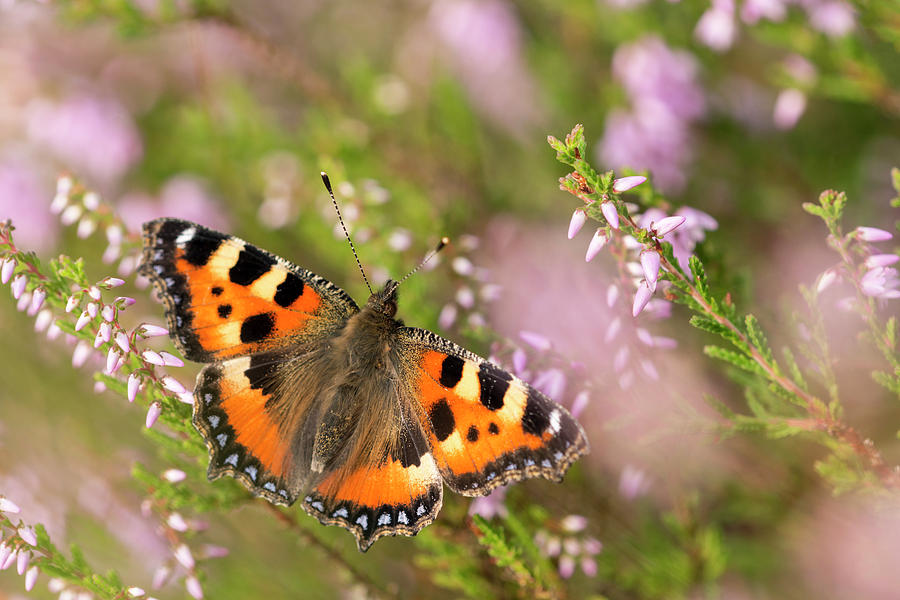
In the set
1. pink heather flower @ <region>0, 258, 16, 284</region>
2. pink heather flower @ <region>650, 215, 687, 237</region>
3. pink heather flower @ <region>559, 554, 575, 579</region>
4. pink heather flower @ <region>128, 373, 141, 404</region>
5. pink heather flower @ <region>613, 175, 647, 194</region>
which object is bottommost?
pink heather flower @ <region>559, 554, 575, 579</region>

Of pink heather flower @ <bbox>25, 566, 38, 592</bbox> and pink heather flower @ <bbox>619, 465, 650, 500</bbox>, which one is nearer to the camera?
pink heather flower @ <bbox>25, 566, 38, 592</bbox>

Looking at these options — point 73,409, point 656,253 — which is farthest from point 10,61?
point 656,253

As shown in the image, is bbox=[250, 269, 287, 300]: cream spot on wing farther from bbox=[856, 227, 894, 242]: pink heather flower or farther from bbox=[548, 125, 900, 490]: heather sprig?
bbox=[856, 227, 894, 242]: pink heather flower

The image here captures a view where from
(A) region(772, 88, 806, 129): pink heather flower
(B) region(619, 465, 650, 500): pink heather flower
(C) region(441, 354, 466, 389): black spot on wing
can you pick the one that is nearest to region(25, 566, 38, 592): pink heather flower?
(C) region(441, 354, 466, 389): black spot on wing

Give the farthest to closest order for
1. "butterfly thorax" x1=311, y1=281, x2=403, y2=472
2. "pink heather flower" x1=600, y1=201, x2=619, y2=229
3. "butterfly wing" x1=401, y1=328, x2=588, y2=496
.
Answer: "butterfly thorax" x1=311, y1=281, x2=403, y2=472 < "butterfly wing" x1=401, y1=328, x2=588, y2=496 < "pink heather flower" x1=600, y1=201, x2=619, y2=229

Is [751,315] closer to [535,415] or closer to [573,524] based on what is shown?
[535,415]
